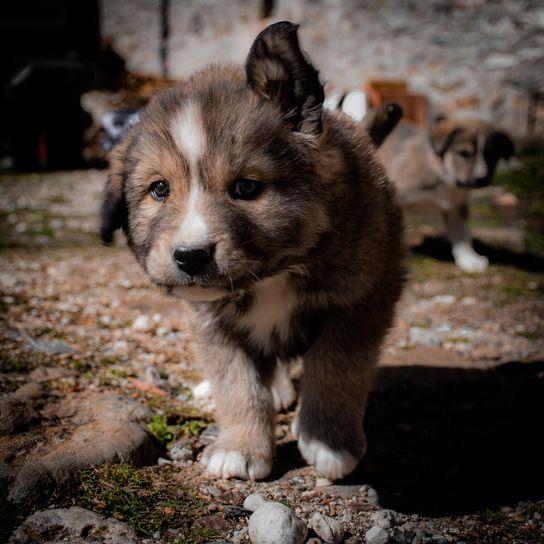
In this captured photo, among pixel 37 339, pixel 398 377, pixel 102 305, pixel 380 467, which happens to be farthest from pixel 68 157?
pixel 380 467

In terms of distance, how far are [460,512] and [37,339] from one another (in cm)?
264

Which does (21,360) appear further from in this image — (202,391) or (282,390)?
(282,390)

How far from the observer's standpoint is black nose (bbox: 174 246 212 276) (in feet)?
6.95

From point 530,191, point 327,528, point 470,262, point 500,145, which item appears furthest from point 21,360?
point 530,191

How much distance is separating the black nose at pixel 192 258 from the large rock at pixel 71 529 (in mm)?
900

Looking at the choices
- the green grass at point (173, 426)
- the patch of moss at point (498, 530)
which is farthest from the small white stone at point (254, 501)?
the patch of moss at point (498, 530)

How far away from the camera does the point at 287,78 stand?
234 centimetres

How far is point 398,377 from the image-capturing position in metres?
3.94

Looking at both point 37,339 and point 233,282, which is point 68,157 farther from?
point 233,282

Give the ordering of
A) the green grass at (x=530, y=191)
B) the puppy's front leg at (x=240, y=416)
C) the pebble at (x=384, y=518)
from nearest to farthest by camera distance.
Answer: the pebble at (x=384, y=518) → the puppy's front leg at (x=240, y=416) → the green grass at (x=530, y=191)

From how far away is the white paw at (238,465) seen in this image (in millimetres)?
2666

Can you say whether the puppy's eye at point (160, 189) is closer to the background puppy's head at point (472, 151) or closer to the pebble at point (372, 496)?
the pebble at point (372, 496)

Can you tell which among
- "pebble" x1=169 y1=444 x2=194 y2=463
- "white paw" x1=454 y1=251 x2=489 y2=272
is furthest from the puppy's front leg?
"white paw" x1=454 y1=251 x2=489 y2=272

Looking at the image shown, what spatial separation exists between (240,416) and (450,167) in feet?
17.6
